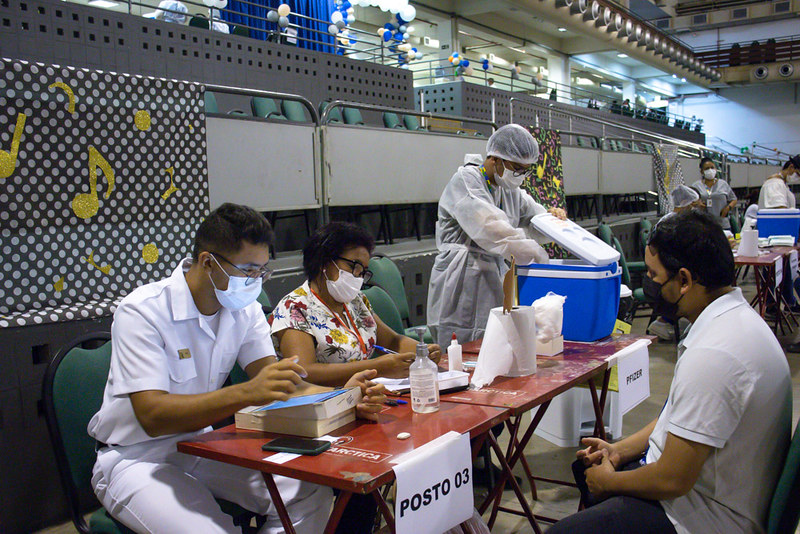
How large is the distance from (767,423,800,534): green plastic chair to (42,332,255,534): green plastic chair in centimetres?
131

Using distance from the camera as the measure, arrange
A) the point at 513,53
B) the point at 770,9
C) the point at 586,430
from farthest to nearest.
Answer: the point at 770,9
the point at 513,53
the point at 586,430

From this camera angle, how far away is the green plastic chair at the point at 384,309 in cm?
291

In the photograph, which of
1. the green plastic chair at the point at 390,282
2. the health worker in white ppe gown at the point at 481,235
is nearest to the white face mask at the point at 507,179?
the health worker in white ppe gown at the point at 481,235

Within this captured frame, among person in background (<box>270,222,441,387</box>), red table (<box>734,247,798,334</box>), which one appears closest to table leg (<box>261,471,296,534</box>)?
person in background (<box>270,222,441,387</box>)

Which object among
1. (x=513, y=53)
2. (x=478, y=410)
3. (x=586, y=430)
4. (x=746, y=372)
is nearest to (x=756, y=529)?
(x=746, y=372)

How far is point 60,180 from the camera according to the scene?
260cm

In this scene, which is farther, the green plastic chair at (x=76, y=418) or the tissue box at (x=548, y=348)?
the tissue box at (x=548, y=348)

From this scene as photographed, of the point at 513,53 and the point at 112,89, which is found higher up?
the point at 513,53

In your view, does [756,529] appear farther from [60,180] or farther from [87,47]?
[87,47]

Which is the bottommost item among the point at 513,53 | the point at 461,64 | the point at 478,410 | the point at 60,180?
the point at 478,410

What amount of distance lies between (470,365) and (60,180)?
1.77m

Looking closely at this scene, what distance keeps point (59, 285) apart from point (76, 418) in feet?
3.25

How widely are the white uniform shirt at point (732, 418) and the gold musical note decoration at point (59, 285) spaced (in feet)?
7.49

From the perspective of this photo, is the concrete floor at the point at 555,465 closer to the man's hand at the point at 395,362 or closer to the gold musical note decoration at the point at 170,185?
the man's hand at the point at 395,362
